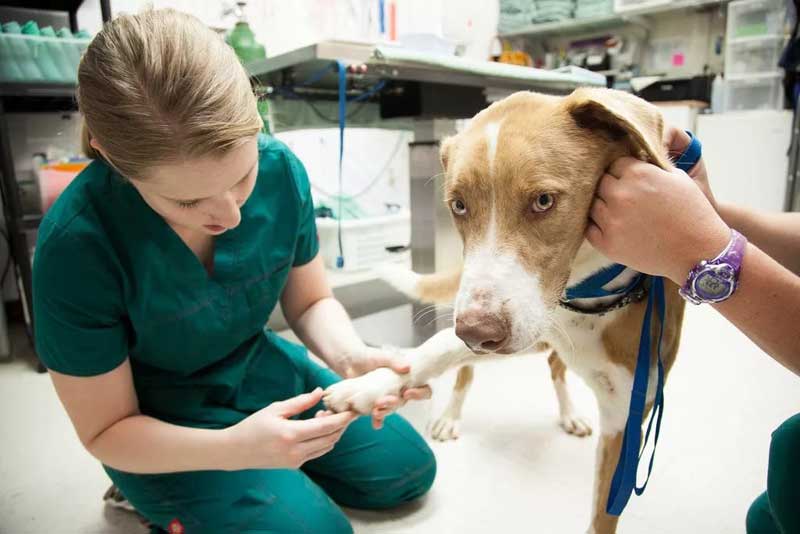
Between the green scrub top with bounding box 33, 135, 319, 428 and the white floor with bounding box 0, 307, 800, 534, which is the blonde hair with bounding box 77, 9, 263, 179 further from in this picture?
the white floor with bounding box 0, 307, 800, 534

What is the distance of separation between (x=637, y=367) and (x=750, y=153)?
3.86m

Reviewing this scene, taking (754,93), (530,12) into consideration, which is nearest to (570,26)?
(530,12)

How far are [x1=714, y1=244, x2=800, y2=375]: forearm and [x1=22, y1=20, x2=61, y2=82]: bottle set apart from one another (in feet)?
8.09

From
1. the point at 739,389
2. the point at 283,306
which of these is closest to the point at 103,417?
the point at 283,306

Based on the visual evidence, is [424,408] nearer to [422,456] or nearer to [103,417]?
[422,456]

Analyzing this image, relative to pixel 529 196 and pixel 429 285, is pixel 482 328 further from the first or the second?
pixel 429 285

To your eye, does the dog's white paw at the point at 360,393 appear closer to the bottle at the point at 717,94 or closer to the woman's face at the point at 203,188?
the woman's face at the point at 203,188

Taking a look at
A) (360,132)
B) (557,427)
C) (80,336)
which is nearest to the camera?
(80,336)

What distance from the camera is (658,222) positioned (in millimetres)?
717

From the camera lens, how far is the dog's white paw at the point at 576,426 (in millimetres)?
1594

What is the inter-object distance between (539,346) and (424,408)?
780mm

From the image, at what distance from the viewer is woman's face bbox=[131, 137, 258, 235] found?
83 centimetres

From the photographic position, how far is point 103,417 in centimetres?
97

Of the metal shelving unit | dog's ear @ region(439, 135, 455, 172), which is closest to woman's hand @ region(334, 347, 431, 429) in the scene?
dog's ear @ region(439, 135, 455, 172)
